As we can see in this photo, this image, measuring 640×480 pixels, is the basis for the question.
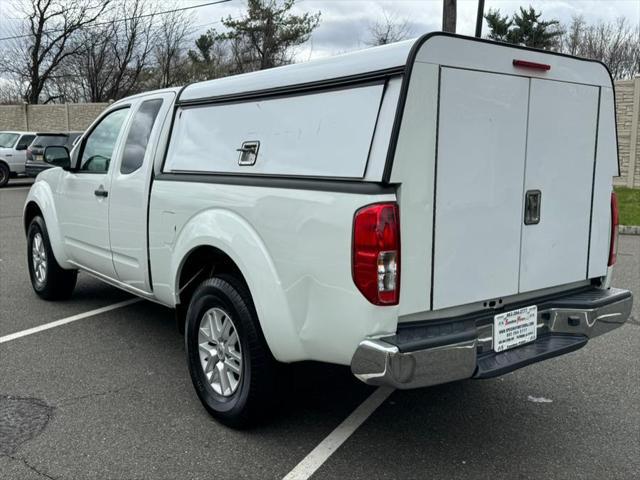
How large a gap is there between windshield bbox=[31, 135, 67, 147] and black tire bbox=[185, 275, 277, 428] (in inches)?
705

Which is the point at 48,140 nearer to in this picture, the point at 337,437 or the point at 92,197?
the point at 92,197

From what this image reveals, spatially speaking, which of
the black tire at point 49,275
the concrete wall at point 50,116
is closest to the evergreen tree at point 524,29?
the concrete wall at point 50,116

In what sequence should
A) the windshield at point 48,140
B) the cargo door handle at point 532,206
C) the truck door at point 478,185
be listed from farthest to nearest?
the windshield at point 48,140 < the cargo door handle at point 532,206 < the truck door at point 478,185

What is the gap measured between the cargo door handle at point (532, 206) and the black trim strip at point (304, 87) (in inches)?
40.7

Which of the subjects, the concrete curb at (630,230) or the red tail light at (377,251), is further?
the concrete curb at (630,230)

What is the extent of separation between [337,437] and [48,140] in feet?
62.2

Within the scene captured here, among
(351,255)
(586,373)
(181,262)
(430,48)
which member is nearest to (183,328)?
(181,262)

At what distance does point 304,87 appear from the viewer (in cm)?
328

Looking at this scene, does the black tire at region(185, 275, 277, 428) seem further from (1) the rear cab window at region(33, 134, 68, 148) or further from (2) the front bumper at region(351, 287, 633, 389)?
(1) the rear cab window at region(33, 134, 68, 148)

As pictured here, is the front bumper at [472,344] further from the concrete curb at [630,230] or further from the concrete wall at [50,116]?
the concrete wall at [50,116]

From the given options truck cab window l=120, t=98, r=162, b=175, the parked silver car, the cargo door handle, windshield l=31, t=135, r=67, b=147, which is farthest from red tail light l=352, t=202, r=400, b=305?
windshield l=31, t=135, r=67, b=147

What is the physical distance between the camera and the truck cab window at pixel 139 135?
4633mm

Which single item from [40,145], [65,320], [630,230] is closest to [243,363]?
[65,320]

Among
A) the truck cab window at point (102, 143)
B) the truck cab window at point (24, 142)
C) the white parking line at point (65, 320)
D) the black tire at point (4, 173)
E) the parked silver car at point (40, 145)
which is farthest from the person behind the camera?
the truck cab window at point (24, 142)
